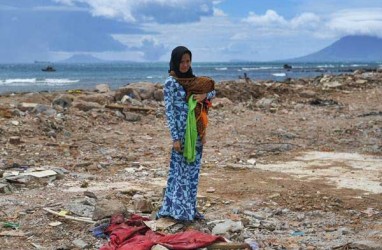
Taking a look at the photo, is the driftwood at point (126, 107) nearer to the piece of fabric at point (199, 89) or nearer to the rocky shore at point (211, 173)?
the rocky shore at point (211, 173)

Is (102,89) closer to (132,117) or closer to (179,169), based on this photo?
(132,117)

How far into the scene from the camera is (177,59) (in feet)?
15.4

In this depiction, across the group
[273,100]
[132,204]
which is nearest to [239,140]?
[132,204]

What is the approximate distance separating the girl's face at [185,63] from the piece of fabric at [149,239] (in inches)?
54.6

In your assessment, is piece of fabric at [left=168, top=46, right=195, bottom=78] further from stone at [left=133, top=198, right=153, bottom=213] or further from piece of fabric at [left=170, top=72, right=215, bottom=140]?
stone at [left=133, top=198, right=153, bottom=213]

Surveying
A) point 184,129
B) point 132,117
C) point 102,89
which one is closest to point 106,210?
point 184,129

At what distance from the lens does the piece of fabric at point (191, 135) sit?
4.79 metres

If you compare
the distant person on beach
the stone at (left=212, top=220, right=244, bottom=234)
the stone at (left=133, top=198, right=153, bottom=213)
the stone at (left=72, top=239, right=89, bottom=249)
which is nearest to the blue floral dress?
the distant person on beach

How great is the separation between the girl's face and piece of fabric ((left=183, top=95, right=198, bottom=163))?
0.85 feet

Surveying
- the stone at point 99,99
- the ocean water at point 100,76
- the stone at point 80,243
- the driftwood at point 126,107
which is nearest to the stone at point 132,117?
the driftwood at point 126,107

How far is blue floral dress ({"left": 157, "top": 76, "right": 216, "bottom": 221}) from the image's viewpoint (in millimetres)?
4832

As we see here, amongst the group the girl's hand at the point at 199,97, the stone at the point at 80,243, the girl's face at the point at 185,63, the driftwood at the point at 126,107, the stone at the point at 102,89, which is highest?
the girl's face at the point at 185,63

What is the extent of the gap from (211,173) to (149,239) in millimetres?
3191

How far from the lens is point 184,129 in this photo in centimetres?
487
